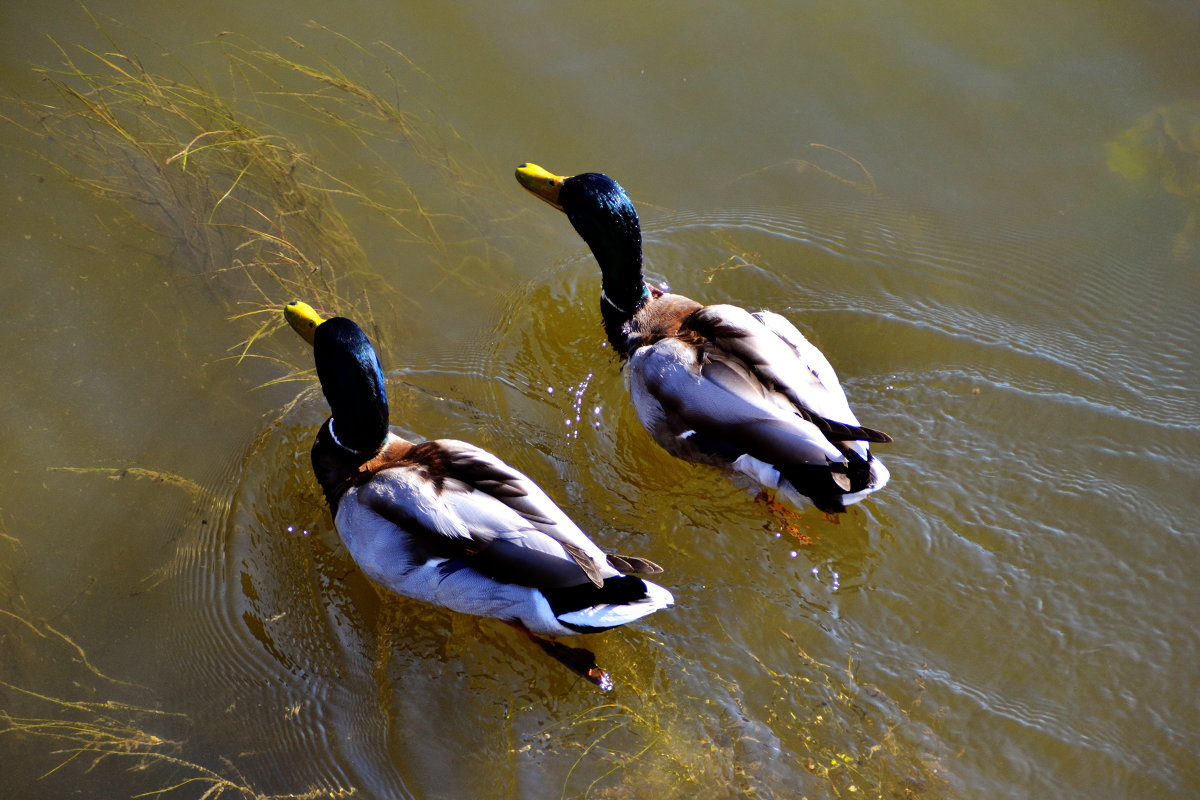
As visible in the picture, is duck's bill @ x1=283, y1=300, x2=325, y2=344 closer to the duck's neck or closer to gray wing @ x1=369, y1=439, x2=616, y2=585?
gray wing @ x1=369, y1=439, x2=616, y2=585

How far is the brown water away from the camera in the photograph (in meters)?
3.54

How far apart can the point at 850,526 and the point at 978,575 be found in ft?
1.93

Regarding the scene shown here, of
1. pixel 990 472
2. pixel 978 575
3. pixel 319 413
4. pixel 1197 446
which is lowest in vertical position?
pixel 319 413

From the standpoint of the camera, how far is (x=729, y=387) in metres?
3.96

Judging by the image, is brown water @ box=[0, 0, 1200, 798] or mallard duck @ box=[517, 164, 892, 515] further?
mallard duck @ box=[517, 164, 892, 515]

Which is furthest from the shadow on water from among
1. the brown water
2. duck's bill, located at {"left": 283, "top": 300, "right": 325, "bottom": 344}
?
duck's bill, located at {"left": 283, "top": 300, "right": 325, "bottom": 344}

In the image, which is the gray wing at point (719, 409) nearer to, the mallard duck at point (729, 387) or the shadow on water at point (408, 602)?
the mallard duck at point (729, 387)

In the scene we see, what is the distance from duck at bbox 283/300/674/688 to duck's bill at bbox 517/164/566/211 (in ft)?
4.62

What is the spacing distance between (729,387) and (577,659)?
4.43 feet

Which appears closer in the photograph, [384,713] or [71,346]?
[384,713]

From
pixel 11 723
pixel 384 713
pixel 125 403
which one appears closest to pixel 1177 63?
pixel 384 713

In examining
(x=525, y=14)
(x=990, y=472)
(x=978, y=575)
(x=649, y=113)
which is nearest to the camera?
(x=978, y=575)

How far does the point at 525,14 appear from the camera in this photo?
6.09m

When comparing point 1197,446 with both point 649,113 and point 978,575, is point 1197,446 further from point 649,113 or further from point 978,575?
point 649,113
